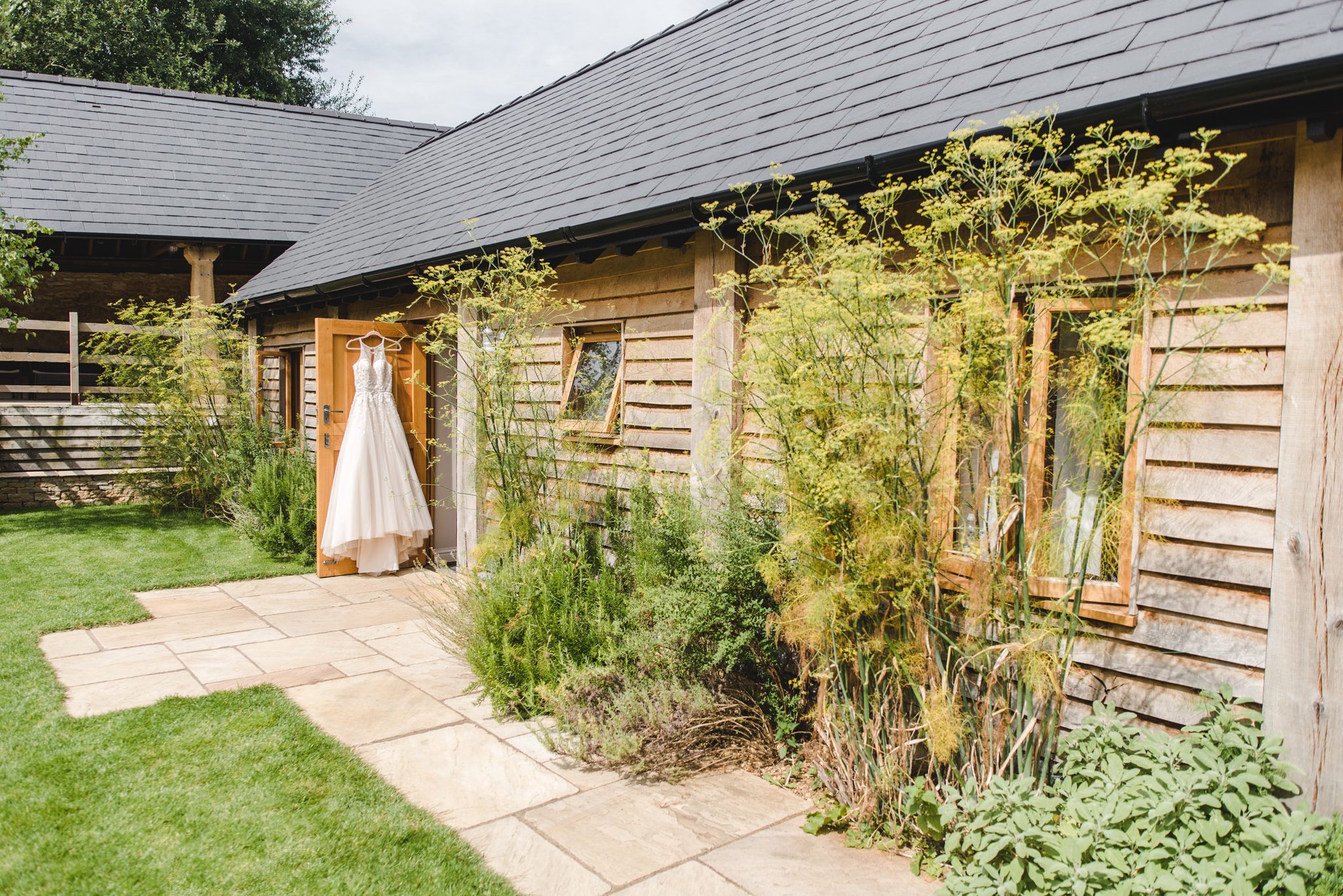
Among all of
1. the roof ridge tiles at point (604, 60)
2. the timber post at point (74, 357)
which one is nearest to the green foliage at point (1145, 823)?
the roof ridge tiles at point (604, 60)

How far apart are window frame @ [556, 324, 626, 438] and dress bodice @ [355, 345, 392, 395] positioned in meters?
2.32

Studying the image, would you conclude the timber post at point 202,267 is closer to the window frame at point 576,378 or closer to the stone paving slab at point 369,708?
the window frame at point 576,378

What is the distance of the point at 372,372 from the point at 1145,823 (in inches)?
270

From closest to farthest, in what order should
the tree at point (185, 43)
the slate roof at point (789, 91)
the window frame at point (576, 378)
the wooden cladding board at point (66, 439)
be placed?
the slate roof at point (789, 91) < the window frame at point (576, 378) < the wooden cladding board at point (66, 439) < the tree at point (185, 43)

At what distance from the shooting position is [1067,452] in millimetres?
3555

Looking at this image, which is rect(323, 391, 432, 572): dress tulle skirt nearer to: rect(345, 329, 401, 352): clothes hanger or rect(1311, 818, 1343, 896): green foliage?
rect(345, 329, 401, 352): clothes hanger

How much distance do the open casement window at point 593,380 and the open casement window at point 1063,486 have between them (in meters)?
2.84

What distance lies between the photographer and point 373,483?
773 centimetres

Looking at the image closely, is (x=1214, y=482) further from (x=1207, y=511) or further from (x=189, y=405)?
(x=189, y=405)

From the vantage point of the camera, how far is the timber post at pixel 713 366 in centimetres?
459

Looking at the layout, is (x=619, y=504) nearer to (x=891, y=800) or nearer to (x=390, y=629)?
(x=390, y=629)

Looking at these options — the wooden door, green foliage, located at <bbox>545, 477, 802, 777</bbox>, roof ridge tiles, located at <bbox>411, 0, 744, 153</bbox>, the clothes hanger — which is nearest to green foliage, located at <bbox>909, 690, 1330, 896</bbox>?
green foliage, located at <bbox>545, 477, 802, 777</bbox>

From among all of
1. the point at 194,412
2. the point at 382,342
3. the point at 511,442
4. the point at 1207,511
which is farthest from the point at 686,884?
the point at 194,412

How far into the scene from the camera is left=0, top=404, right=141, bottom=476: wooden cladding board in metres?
10.9
